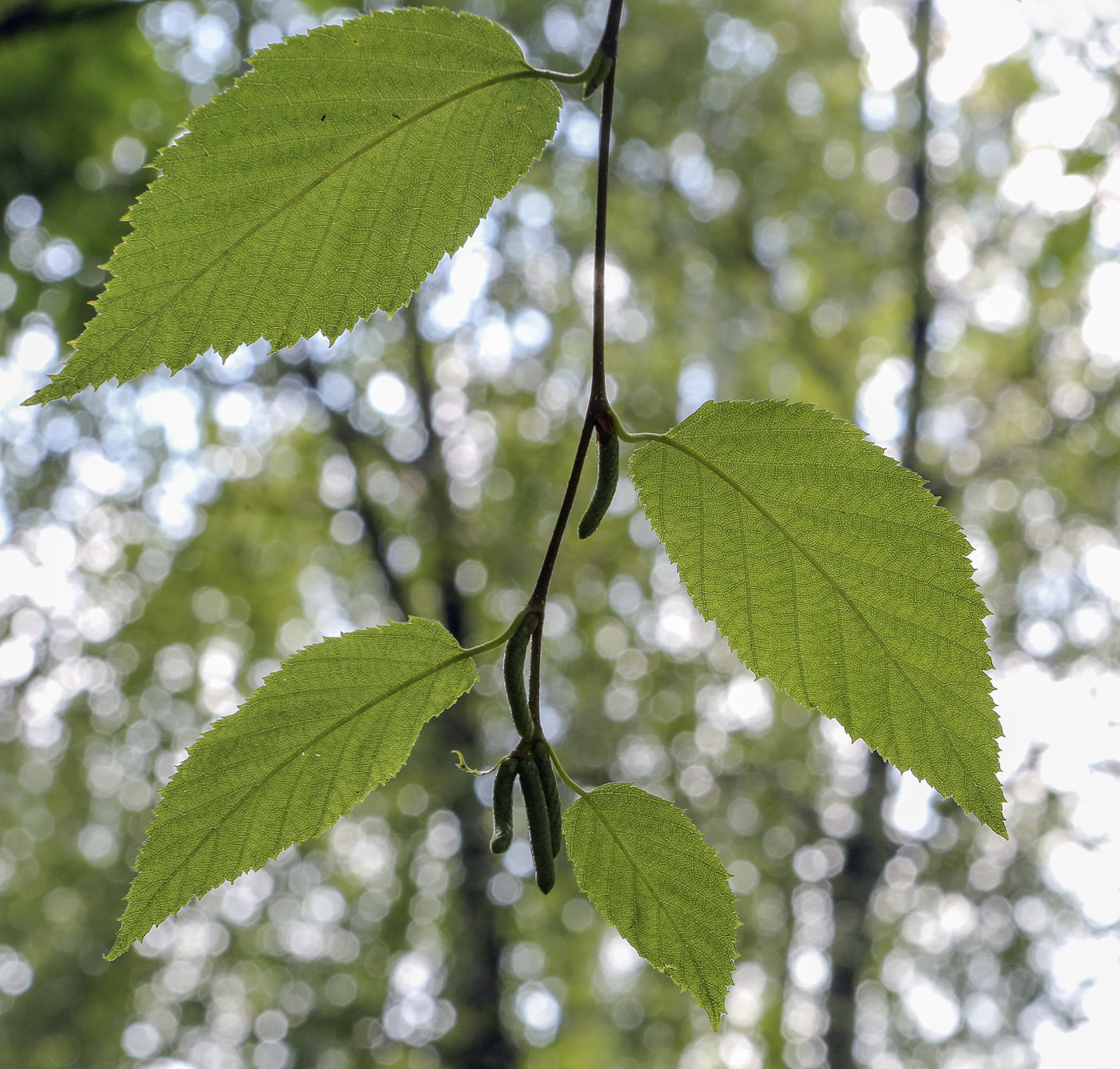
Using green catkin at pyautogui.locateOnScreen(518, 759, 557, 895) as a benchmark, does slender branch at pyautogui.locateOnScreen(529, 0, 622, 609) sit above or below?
above

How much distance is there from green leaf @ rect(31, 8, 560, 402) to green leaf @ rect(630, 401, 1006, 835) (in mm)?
187

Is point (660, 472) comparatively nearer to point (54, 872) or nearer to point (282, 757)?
point (282, 757)

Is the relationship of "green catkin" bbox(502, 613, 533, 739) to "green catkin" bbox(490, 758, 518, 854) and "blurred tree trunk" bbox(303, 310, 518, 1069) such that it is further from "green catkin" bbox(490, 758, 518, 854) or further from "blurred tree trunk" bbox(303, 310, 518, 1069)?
"blurred tree trunk" bbox(303, 310, 518, 1069)

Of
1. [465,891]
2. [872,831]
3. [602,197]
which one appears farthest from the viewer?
[465,891]

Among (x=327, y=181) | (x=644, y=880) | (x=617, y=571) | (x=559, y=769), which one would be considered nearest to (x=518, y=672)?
(x=559, y=769)

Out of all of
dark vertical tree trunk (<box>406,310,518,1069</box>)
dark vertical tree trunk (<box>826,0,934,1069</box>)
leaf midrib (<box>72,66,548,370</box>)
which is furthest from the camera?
dark vertical tree trunk (<box>826,0,934,1069</box>)

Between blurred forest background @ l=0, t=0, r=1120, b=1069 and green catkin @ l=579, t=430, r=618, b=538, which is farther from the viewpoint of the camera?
blurred forest background @ l=0, t=0, r=1120, b=1069

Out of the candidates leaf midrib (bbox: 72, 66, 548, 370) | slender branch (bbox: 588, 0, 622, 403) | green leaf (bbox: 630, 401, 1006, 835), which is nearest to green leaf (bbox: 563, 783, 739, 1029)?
green leaf (bbox: 630, 401, 1006, 835)

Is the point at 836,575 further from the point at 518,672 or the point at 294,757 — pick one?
the point at 294,757

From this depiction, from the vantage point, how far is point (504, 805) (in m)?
0.56

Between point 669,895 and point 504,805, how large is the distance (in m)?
0.11

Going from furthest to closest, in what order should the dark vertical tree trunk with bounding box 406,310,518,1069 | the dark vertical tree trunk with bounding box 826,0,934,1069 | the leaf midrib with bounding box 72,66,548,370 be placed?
the dark vertical tree trunk with bounding box 826,0,934,1069 < the dark vertical tree trunk with bounding box 406,310,518,1069 < the leaf midrib with bounding box 72,66,548,370

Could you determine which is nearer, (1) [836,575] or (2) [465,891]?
(1) [836,575]

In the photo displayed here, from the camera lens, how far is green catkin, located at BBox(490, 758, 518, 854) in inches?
20.6
